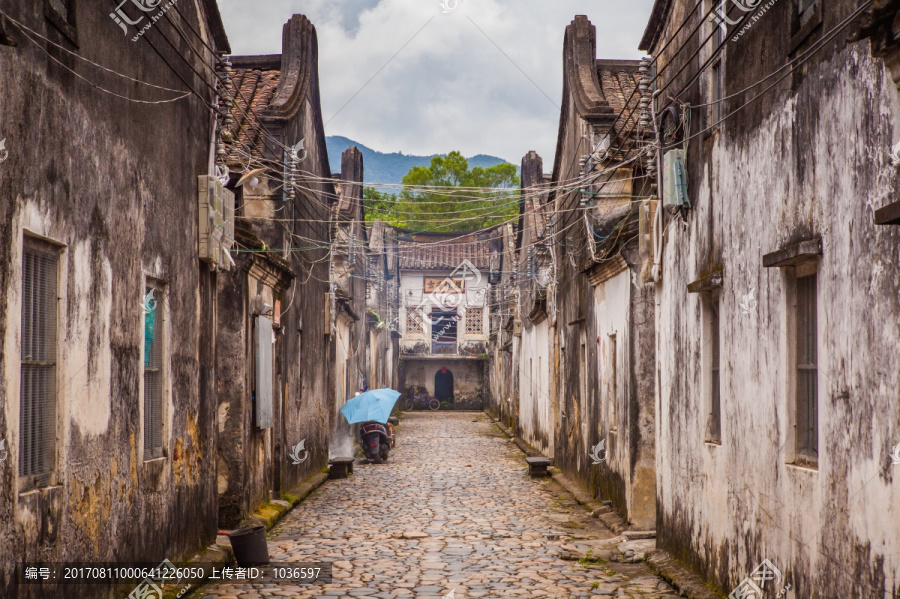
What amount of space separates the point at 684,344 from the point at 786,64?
3696 millimetres

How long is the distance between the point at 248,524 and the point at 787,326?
781cm

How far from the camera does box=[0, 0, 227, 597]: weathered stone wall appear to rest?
5.32 metres

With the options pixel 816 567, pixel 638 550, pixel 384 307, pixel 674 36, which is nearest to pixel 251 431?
pixel 638 550

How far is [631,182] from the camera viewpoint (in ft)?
53.7

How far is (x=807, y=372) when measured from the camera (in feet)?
21.1

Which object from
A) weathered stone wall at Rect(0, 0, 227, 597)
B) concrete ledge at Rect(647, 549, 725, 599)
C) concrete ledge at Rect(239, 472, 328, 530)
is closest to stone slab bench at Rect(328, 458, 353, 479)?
concrete ledge at Rect(239, 472, 328, 530)

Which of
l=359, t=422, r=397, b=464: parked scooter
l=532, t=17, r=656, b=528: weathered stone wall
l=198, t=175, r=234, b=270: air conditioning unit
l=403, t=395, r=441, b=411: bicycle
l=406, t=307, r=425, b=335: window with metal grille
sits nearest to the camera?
l=198, t=175, r=234, b=270: air conditioning unit

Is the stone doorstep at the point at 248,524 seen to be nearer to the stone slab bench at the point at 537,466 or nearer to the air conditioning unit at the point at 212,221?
the air conditioning unit at the point at 212,221

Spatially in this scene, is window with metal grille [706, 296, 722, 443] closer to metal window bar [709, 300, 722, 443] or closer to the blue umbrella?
metal window bar [709, 300, 722, 443]

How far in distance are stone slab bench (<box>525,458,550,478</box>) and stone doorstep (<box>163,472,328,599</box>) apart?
4.09 m

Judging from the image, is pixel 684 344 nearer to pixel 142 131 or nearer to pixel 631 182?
pixel 142 131

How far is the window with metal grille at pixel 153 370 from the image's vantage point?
824cm

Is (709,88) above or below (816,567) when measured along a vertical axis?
above

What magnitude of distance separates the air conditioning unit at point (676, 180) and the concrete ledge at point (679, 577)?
354cm
